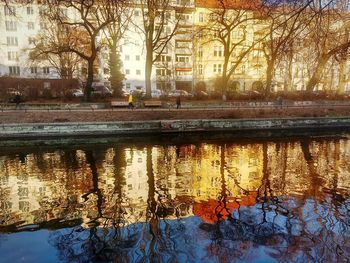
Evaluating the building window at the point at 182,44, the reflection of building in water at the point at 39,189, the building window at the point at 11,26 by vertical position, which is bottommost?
the reflection of building in water at the point at 39,189

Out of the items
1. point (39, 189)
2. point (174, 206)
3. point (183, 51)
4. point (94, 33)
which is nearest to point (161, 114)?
point (94, 33)

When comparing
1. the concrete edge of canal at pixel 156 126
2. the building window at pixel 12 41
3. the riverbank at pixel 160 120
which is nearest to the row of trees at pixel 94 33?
the riverbank at pixel 160 120

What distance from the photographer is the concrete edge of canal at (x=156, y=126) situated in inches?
909

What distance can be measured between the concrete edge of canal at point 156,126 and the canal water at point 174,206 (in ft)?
16.3

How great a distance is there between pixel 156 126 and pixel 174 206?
50.4 feet

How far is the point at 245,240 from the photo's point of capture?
795 centimetres

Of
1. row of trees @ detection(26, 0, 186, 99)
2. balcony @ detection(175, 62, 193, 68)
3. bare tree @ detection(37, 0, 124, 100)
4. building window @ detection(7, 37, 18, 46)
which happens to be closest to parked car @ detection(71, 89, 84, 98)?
row of trees @ detection(26, 0, 186, 99)

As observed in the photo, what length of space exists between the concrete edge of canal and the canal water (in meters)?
4.97

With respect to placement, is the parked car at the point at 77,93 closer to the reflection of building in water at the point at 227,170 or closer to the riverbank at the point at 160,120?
the riverbank at the point at 160,120

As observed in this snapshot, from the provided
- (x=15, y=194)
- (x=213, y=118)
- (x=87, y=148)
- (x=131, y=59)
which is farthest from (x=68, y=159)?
(x=131, y=59)

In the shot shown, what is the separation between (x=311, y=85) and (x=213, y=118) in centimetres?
1585

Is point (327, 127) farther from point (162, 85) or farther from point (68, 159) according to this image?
point (162, 85)

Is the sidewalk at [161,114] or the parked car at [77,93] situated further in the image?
the parked car at [77,93]

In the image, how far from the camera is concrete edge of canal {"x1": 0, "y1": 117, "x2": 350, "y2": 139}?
23.1 metres
